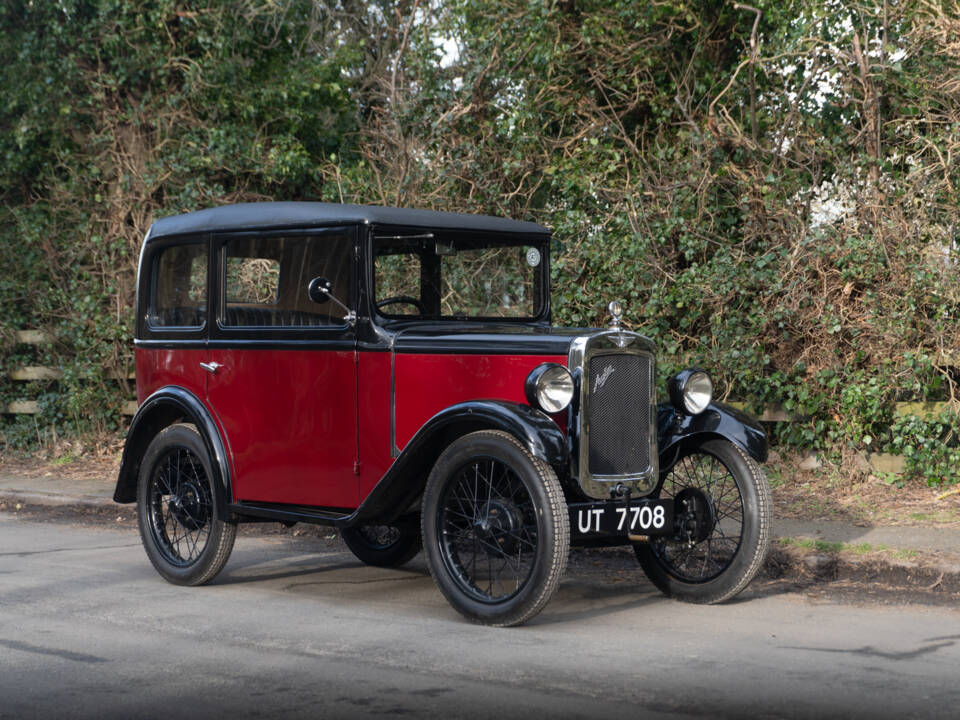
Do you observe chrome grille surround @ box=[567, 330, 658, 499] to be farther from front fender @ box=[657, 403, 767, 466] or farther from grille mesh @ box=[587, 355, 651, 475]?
front fender @ box=[657, 403, 767, 466]

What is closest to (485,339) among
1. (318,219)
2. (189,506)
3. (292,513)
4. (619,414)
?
(619,414)

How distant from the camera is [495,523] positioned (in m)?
5.80

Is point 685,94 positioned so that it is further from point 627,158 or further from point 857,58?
→ point 857,58

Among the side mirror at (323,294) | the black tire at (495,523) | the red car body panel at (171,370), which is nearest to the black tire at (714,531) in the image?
the black tire at (495,523)

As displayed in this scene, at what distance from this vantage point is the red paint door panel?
6.54 m

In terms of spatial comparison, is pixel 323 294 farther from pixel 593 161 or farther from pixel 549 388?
pixel 593 161

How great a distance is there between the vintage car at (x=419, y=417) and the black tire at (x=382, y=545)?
0.01 metres

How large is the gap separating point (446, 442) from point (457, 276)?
124 cm

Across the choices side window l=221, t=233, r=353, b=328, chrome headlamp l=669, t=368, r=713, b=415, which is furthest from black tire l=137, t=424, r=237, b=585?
chrome headlamp l=669, t=368, r=713, b=415

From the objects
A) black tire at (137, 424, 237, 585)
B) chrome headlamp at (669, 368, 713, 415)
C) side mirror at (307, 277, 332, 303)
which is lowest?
black tire at (137, 424, 237, 585)

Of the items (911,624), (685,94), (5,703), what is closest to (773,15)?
(685,94)

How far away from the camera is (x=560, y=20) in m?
11.7

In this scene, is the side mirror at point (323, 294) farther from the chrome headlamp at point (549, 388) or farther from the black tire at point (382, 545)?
the black tire at point (382, 545)

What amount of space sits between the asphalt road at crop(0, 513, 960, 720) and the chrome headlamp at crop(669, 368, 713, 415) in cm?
105
